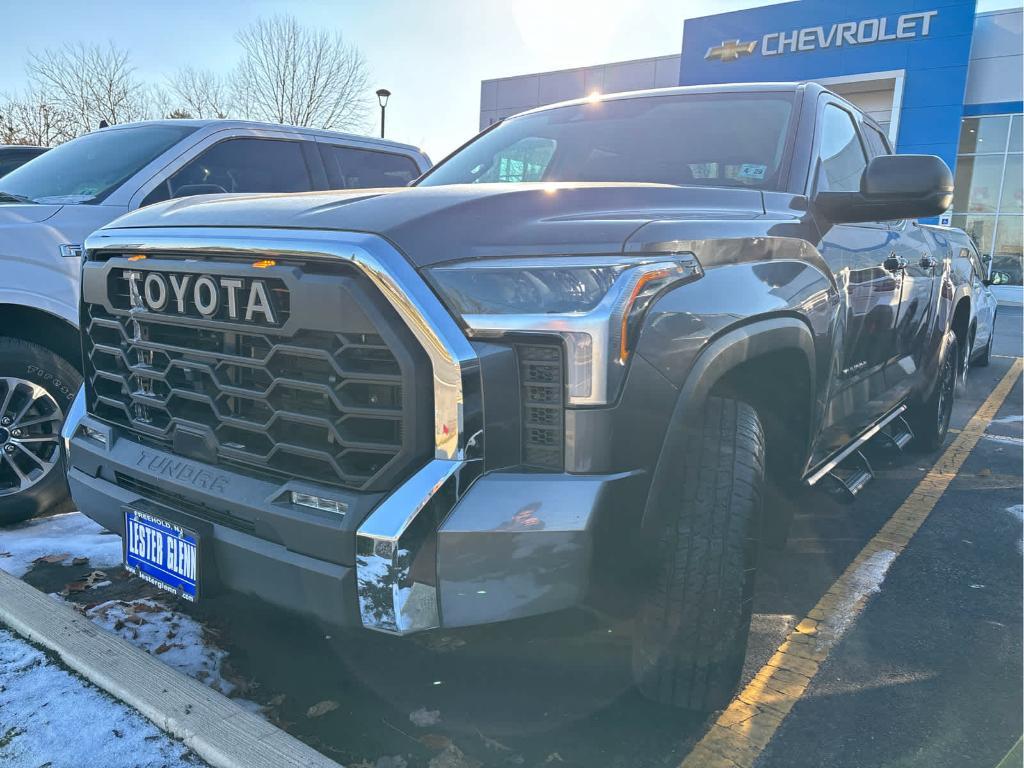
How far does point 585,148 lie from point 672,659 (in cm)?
218

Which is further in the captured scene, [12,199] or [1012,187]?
[1012,187]

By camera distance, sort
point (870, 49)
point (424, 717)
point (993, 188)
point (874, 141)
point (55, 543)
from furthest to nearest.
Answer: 1. point (993, 188)
2. point (870, 49)
3. point (874, 141)
4. point (55, 543)
5. point (424, 717)

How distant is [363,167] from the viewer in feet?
17.3

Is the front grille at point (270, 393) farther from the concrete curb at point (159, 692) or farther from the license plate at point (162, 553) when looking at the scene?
the concrete curb at point (159, 692)

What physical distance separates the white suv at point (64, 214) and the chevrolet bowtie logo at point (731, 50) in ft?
70.6

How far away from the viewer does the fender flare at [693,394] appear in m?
1.96

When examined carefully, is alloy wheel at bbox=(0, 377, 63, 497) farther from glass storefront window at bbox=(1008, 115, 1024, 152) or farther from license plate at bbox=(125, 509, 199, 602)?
glass storefront window at bbox=(1008, 115, 1024, 152)

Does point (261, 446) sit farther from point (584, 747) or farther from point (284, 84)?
point (284, 84)

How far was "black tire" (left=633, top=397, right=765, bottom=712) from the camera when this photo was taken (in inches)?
81.9

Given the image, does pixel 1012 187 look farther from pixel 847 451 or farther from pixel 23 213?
pixel 23 213

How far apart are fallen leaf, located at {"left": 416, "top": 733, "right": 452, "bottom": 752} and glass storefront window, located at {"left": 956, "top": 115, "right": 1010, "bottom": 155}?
23.0m

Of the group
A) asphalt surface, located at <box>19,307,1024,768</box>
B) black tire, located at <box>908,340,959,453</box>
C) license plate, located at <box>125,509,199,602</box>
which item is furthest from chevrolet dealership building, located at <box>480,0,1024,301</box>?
license plate, located at <box>125,509,199,602</box>

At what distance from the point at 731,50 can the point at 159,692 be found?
81.8ft

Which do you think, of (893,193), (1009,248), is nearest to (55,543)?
(893,193)
